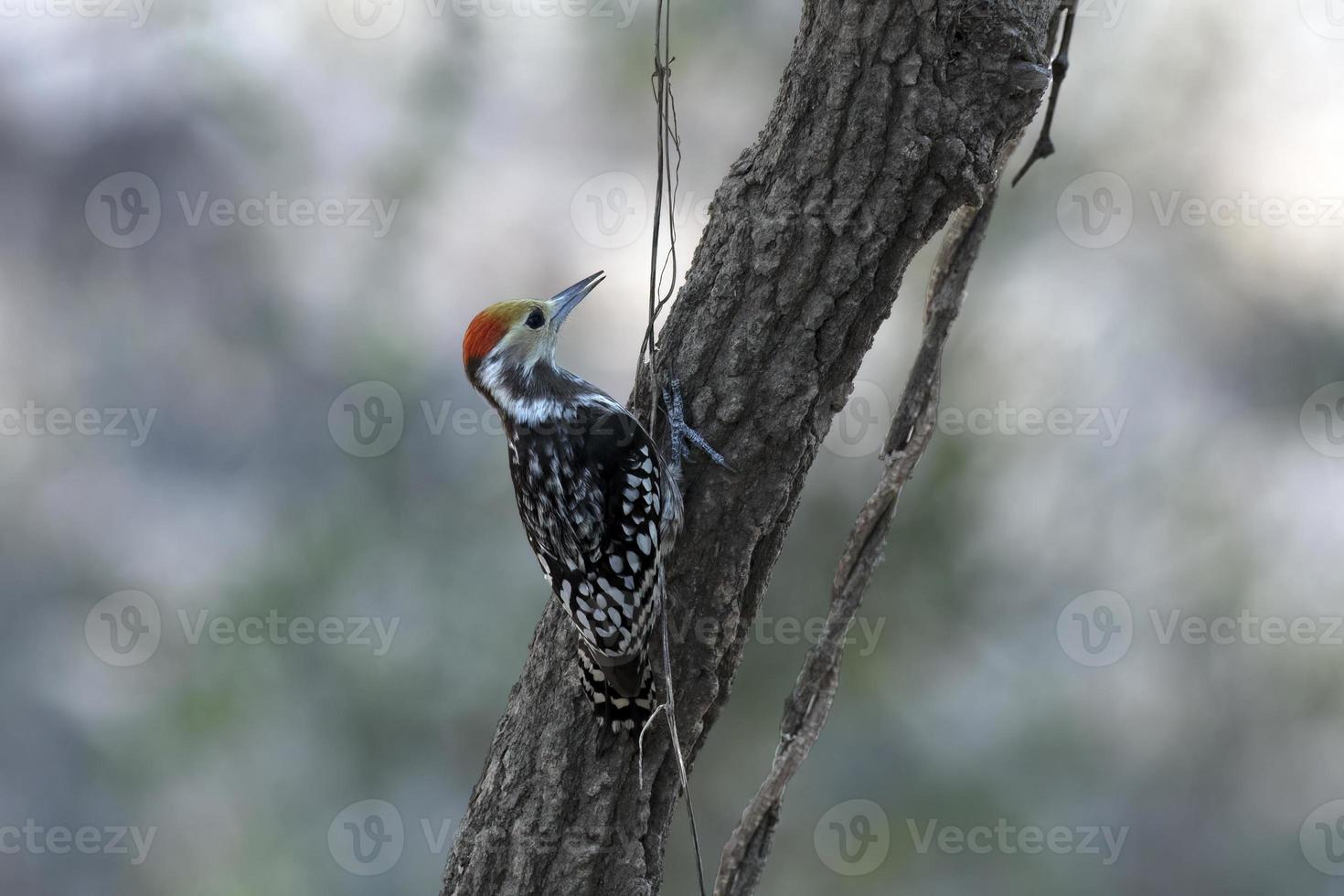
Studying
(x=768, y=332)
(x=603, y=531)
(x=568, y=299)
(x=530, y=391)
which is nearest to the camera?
(x=768, y=332)

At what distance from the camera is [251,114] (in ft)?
16.7

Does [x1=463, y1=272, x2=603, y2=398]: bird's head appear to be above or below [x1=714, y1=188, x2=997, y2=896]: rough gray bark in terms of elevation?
above

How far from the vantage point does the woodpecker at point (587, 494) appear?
7.27 ft

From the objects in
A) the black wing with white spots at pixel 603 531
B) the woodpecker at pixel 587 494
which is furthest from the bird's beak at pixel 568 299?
the black wing with white spots at pixel 603 531

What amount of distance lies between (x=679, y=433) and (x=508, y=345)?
72 cm

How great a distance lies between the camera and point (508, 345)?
2.71 metres

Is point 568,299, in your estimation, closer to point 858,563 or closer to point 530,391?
point 530,391

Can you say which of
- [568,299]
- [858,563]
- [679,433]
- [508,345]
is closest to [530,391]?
[508,345]

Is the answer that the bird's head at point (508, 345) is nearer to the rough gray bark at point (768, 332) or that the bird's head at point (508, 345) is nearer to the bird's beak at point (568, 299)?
the bird's beak at point (568, 299)

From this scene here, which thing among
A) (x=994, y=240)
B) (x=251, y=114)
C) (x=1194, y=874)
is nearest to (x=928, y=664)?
(x=1194, y=874)

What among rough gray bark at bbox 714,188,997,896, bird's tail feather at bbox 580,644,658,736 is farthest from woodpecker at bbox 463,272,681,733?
rough gray bark at bbox 714,188,997,896

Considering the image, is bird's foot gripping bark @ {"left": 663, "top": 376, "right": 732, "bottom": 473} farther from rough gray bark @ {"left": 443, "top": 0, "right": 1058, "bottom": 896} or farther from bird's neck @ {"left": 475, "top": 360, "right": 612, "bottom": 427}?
bird's neck @ {"left": 475, "top": 360, "right": 612, "bottom": 427}

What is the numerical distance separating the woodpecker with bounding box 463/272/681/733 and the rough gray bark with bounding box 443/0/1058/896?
0.07m

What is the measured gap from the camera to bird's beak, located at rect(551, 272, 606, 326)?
9.15 feet
